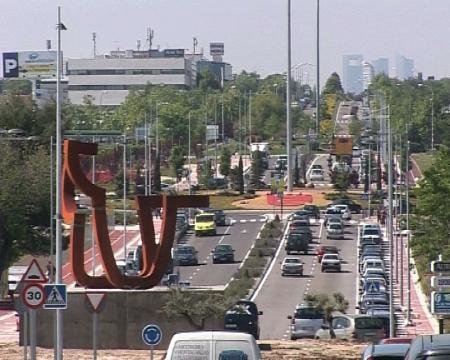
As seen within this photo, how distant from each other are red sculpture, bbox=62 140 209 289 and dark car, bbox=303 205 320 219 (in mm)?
53840

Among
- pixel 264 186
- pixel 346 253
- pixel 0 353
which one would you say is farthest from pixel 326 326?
pixel 264 186

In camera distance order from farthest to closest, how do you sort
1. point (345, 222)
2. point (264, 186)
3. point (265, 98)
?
1. point (265, 98)
2. point (264, 186)
3. point (345, 222)

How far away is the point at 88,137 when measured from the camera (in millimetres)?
88750

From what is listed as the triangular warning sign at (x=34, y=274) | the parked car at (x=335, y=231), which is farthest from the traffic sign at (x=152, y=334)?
the parked car at (x=335, y=231)

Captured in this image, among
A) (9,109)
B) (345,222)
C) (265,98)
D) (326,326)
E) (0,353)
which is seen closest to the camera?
(0,353)

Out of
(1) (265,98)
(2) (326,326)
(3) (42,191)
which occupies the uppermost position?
(1) (265,98)

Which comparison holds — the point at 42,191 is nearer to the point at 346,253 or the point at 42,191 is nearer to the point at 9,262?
the point at 9,262

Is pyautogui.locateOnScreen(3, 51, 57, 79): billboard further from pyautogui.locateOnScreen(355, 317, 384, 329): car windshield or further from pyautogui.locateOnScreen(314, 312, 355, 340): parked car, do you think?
pyautogui.locateOnScreen(355, 317, 384, 329): car windshield

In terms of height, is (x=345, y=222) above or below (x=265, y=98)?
below

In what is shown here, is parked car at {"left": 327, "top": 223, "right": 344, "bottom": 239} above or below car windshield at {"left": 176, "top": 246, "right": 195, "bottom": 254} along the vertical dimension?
above

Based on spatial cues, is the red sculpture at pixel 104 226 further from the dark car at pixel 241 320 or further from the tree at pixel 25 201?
the tree at pixel 25 201

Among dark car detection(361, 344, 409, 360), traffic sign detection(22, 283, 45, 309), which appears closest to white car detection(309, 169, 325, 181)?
traffic sign detection(22, 283, 45, 309)

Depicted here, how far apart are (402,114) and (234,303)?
353 ft

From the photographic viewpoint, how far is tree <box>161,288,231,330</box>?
34.8 meters
